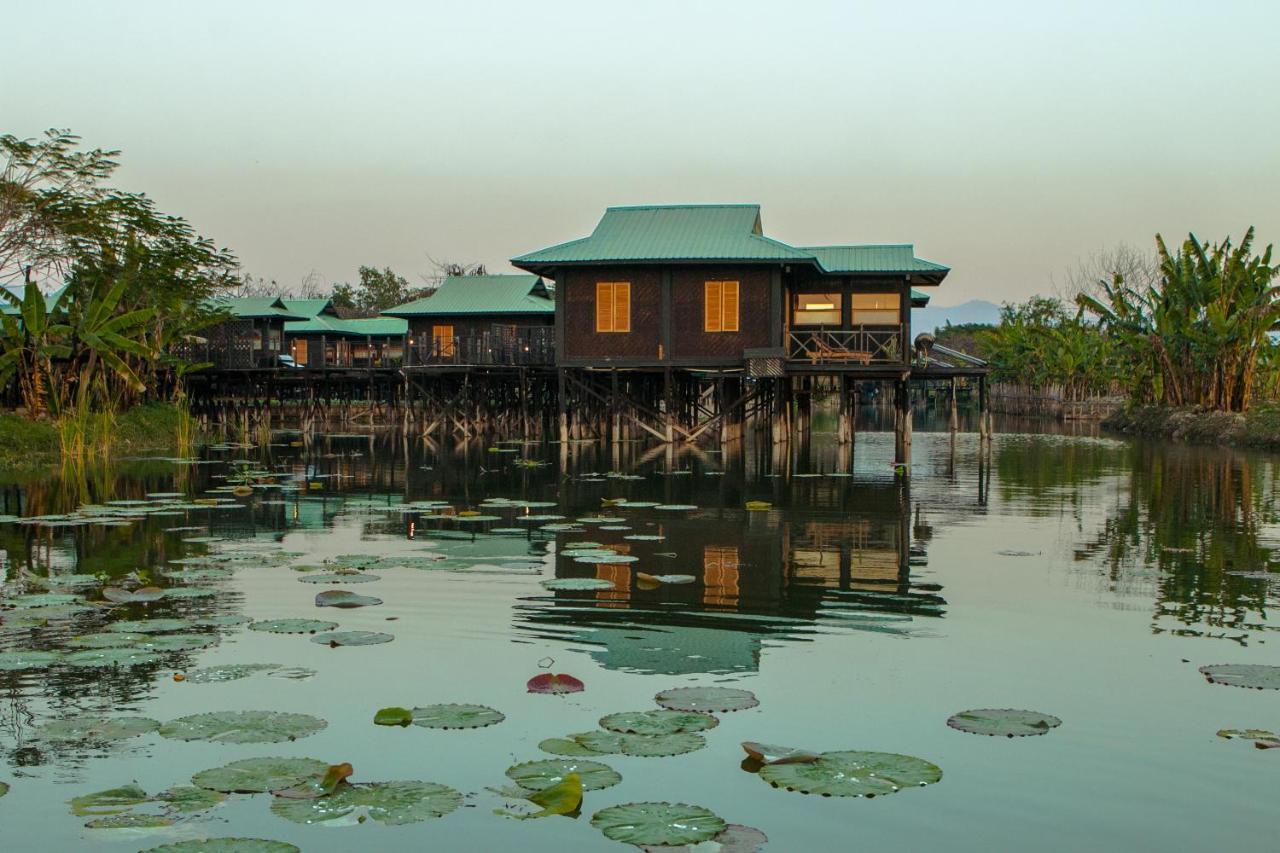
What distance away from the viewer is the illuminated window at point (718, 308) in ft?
106

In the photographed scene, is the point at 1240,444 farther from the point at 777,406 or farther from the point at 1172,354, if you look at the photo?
the point at 777,406

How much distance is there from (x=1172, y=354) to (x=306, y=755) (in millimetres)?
42388

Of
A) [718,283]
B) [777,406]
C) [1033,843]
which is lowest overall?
[1033,843]

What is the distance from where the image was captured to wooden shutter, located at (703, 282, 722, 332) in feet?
106

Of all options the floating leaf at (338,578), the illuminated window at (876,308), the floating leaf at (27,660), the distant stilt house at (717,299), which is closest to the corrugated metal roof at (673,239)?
the distant stilt house at (717,299)

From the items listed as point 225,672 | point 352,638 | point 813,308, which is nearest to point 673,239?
point 813,308

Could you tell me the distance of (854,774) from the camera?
563 cm

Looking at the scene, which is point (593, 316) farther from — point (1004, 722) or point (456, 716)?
point (1004, 722)

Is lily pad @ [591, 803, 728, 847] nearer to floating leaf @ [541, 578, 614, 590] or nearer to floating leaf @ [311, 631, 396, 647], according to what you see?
floating leaf @ [311, 631, 396, 647]

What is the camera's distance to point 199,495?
19.7 m

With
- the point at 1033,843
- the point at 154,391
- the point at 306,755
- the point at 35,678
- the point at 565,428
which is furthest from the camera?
the point at 154,391

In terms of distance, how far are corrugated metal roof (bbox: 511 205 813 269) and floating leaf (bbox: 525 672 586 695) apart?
24176mm

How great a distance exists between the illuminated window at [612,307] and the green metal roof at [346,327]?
1051 inches

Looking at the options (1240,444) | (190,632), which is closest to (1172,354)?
(1240,444)
